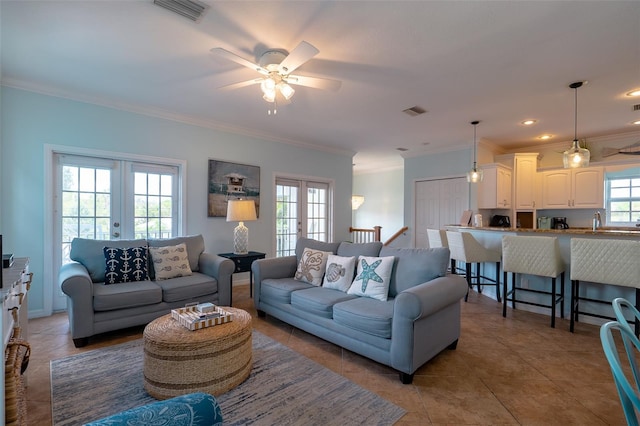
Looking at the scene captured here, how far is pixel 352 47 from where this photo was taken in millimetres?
2541

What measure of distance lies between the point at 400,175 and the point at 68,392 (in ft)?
26.0

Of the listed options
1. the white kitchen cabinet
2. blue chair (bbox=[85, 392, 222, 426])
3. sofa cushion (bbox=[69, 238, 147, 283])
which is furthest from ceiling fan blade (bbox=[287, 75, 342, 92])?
the white kitchen cabinet

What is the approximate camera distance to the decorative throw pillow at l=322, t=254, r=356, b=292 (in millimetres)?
3071

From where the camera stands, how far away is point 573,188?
560cm

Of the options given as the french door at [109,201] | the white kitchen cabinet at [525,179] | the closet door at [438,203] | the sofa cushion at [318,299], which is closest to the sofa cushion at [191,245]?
the french door at [109,201]

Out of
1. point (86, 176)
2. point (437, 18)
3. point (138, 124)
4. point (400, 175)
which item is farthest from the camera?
point (400, 175)

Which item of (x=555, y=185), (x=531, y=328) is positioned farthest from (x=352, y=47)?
(x=555, y=185)

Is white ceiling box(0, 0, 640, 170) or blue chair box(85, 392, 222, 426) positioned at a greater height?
white ceiling box(0, 0, 640, 170)

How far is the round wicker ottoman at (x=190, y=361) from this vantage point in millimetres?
1974

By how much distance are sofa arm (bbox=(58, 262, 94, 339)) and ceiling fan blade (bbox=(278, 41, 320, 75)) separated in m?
2.56

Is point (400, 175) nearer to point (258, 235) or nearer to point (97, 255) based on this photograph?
point (258, 235)

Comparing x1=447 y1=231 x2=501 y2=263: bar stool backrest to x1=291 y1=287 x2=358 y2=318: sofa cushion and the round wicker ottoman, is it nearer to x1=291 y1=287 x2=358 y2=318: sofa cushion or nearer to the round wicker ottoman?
x1=291 y1=287 x2=358 y2=318: sofa cushion

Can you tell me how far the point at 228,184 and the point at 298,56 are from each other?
3.01 m

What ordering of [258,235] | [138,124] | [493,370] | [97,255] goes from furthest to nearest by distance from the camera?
1. [258,235]
2. [138,124]
3. [97,255]
4. [493,370]
